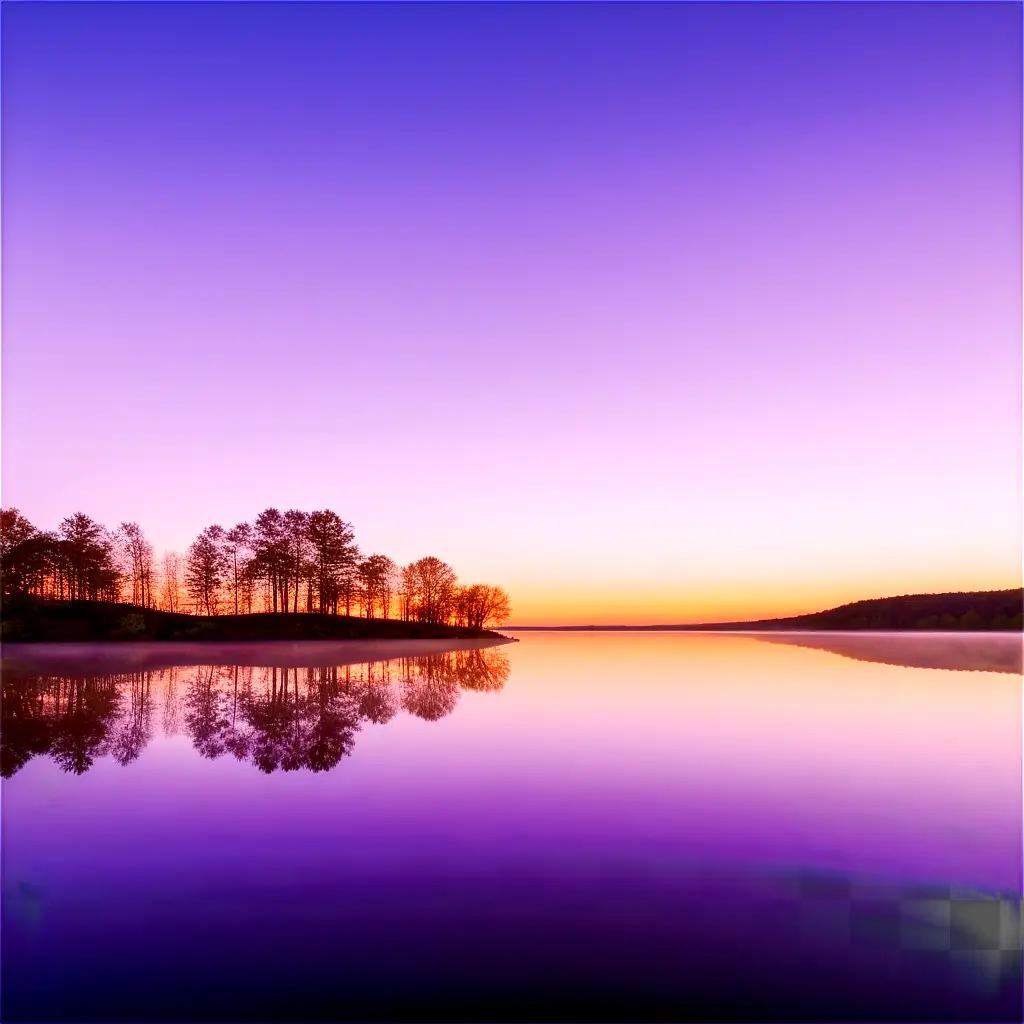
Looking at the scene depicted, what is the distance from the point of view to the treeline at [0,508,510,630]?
9612cm

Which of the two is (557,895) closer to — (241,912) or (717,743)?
(241,912)

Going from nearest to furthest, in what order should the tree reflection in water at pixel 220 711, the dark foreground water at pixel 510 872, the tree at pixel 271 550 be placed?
1. the dark foreground water at pixel 510 872
2. the tree reflection in water at pixel 220 711
3. the tree at pixel 271 550

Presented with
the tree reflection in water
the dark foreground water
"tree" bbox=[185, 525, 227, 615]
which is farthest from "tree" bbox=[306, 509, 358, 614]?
the dark foreground water

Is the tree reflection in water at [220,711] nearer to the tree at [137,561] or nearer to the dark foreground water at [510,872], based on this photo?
the dark foreground water at [510,872]

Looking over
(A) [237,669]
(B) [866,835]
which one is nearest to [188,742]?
(B) [866,835]

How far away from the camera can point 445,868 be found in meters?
10.3

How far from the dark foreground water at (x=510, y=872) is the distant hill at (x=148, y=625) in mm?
71348

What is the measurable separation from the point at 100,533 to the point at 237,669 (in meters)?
84.3

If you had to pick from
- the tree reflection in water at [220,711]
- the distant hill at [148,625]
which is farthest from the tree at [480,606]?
the tree reflection in water at [220,711]

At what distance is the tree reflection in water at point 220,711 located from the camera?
18.9 metres

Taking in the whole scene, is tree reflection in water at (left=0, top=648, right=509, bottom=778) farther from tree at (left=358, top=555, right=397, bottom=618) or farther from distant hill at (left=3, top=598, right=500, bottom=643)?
tree at (left=358, top=555, right=397, bottom=618)

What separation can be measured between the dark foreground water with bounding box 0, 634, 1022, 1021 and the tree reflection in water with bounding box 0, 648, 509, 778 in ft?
0.86

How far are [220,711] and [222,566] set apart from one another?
103 m

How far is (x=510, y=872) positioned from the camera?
33.4ft
